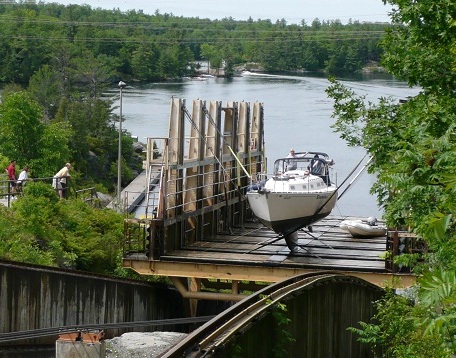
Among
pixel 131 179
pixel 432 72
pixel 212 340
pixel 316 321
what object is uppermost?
pixel 432 72

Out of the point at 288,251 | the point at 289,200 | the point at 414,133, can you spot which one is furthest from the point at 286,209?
the point at 414,133

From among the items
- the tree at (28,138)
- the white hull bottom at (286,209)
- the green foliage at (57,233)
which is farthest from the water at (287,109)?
the green foliage at (57,233)

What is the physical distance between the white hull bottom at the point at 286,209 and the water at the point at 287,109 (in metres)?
19.6

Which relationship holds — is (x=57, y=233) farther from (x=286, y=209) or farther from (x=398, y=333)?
(x=398, y=333)

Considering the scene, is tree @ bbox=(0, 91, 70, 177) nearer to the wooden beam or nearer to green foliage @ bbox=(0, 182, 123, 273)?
green foliage @ bbox=(0, 182, 123, 273)

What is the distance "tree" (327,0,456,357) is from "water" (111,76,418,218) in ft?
108

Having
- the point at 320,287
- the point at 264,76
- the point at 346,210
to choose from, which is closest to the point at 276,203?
the point at 320,287

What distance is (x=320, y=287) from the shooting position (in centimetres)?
1631

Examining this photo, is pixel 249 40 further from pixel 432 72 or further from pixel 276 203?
pixel 432 72

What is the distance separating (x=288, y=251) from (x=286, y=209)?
1051 millimetres

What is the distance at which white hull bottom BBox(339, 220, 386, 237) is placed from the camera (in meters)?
33.1

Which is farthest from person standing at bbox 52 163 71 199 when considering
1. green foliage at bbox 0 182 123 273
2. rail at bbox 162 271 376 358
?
rail at bbox 162 271 376 358

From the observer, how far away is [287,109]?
319 feet

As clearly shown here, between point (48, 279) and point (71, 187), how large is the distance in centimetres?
1779
